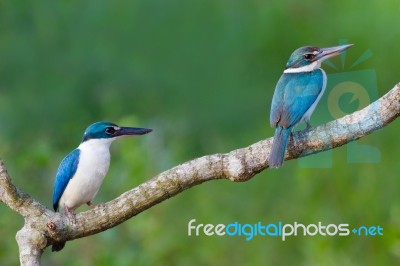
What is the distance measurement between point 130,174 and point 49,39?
7.44ft

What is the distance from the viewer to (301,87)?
3287 millimetres

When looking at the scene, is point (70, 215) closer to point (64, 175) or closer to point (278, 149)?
point (64, 175)

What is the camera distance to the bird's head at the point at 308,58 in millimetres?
3295

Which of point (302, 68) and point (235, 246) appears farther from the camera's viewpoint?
point (235, 246)

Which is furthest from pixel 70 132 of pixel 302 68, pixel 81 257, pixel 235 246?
pixel 302 68

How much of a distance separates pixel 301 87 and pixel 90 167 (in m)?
0.73

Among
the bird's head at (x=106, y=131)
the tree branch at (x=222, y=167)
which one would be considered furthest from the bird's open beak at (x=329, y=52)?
the bird's head at (x=106, y=131)

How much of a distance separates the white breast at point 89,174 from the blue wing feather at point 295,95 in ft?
1.82

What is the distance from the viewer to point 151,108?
278 inches

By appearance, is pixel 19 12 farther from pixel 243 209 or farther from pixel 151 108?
pixel 243 209

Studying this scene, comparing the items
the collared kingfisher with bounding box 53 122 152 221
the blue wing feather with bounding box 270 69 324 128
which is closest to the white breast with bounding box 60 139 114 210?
the collared kingfisher with bounding box 53 122 152 221

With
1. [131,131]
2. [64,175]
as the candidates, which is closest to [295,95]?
[131,131]

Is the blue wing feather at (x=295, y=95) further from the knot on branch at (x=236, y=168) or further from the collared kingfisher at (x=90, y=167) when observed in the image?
the collared kingfisher at (x=90, y=167)

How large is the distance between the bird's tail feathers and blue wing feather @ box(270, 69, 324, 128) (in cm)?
17
